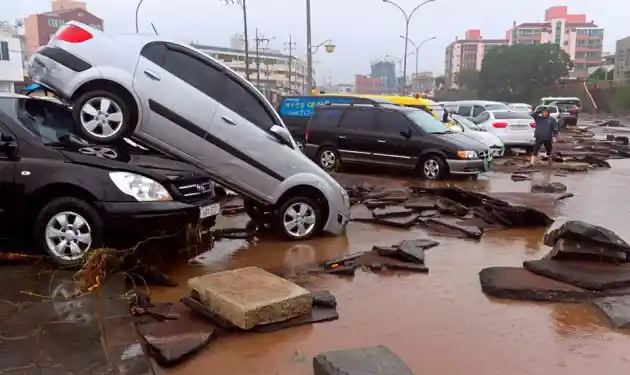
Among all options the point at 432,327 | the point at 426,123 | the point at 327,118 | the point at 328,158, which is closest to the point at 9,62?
the point at 327,118

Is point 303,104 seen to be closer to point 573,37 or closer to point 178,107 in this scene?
point 178,107

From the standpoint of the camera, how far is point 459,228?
8.23 metres

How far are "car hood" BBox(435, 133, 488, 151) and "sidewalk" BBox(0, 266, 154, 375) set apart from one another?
9595 mm

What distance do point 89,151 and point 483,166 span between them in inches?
380

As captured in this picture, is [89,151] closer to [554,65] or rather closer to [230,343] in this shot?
[230,343]

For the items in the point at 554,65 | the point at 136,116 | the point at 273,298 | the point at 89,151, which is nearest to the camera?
the point at 273,298

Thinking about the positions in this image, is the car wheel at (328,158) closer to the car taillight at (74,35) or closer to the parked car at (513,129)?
the parked car at (513,129)

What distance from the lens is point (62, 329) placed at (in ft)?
13.4

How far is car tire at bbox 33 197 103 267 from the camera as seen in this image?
5.32 meters

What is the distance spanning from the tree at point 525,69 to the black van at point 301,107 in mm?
62110

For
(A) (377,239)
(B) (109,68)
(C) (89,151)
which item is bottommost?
(A) (377,239)

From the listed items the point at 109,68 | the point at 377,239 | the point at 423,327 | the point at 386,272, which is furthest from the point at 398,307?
the point at 109,68

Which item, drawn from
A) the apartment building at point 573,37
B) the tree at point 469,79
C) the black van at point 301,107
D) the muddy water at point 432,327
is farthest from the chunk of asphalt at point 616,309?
the apartment building at point 573,37

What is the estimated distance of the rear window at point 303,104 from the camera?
16.8 metres
